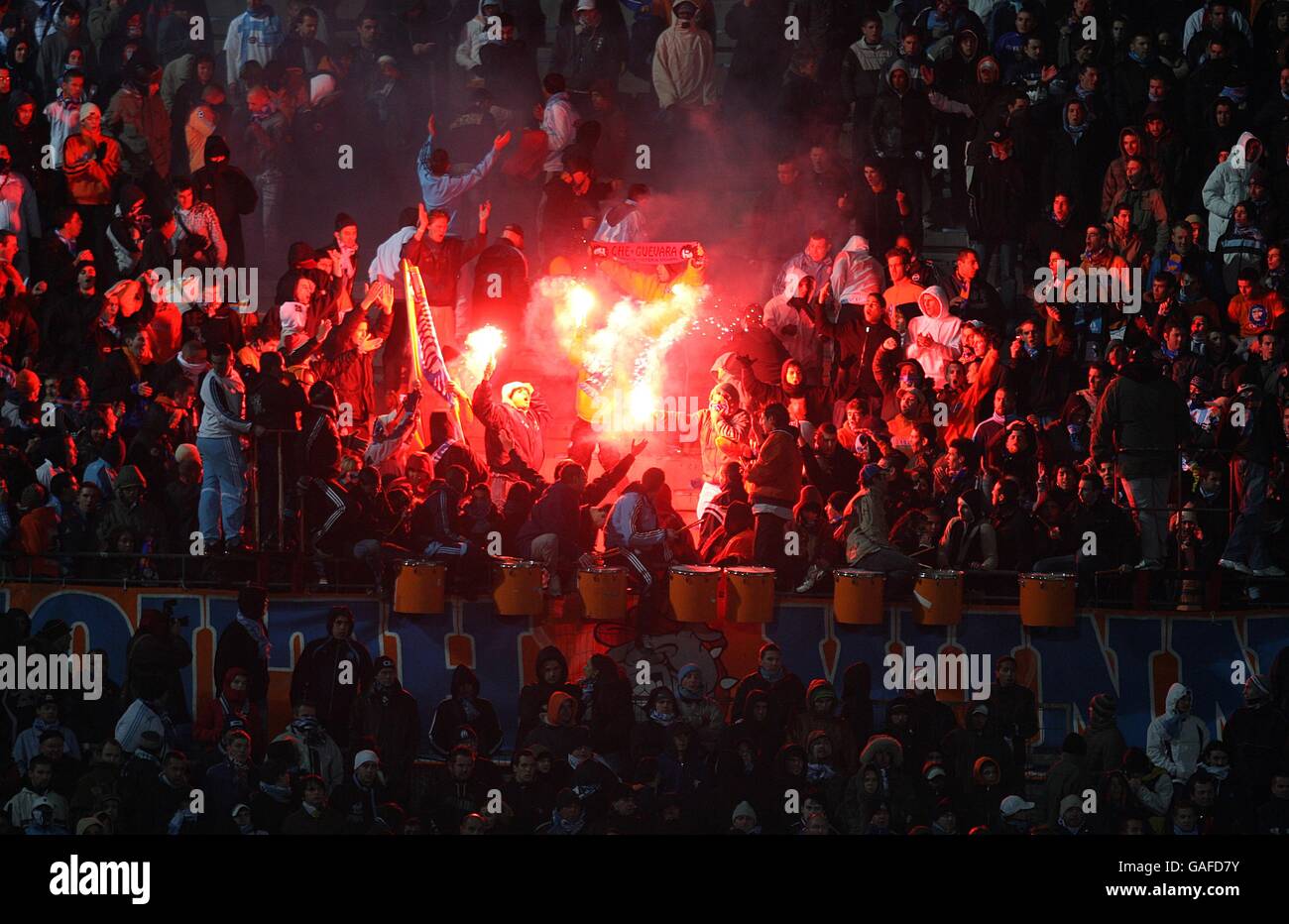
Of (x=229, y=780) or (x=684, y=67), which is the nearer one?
(x=229, y=780)

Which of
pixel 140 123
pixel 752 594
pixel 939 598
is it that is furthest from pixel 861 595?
pixel 140 123

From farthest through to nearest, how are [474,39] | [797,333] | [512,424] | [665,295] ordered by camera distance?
[474,39] < [665,295] < [797,333] < [512,424]

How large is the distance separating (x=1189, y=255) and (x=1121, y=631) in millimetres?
3682

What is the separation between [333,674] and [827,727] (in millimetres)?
3315

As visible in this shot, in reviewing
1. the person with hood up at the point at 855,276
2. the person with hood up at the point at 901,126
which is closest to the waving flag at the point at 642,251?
the person with hood up at the point at 855,276

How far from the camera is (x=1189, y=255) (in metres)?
22.1

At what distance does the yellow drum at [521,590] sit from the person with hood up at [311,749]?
1.48 m

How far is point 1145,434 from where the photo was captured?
20109 millimetres

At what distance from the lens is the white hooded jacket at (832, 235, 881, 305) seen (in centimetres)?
2234

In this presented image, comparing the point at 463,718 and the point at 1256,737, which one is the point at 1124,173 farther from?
the point at 463,718

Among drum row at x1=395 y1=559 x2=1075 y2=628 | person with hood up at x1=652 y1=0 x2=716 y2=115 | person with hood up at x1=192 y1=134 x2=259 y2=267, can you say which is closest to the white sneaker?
drum row at x1=395 y1=559 x2=1075 y2=628

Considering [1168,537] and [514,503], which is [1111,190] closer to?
[1168,537]

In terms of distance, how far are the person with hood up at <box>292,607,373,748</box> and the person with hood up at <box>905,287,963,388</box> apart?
4854 mm

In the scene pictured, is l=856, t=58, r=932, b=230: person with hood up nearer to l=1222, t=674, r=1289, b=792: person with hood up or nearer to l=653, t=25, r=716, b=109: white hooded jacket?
l=653, t=25, r=716, b=109: white hooded jacket
